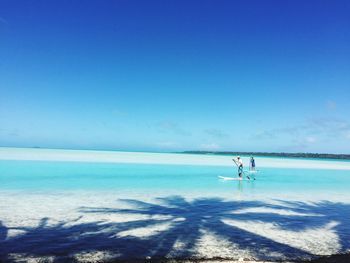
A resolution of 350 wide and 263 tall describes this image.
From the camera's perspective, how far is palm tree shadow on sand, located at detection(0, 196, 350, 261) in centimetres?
753

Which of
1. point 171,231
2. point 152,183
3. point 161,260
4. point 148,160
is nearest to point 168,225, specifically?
point 171,231

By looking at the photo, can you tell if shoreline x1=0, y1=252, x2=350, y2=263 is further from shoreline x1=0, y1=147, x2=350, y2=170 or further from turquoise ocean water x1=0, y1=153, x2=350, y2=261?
shoreline x1=0, y1=147, x2=350, y2=170

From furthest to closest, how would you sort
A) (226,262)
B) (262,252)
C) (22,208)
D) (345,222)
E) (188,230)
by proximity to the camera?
(22,208)
(345,222)
(188,230)
(262,252)
(226,262)

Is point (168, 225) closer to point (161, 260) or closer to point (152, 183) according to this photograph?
point (161, 260)

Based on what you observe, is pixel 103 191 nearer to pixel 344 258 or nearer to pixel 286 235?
pixel 286 235

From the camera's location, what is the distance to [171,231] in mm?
9258

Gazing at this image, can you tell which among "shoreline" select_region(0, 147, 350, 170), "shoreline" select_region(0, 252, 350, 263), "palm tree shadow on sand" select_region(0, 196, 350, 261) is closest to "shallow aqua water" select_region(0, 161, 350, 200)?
"palm tree shadow on sand" select_region(0, 196, 350, 261)

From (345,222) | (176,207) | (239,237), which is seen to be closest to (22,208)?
(176,207)

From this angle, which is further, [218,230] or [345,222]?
[345,222]

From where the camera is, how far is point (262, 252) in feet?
25.3

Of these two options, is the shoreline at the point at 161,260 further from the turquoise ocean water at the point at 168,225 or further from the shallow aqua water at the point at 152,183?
the shallow aqua water at the point at 152,183

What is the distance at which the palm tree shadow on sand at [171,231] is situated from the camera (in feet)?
24.7

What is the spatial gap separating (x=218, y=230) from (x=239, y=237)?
783 millimetres

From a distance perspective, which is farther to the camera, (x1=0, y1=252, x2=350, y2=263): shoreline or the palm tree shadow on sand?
the palm tree shadow on sand
